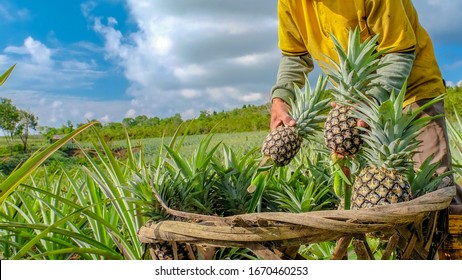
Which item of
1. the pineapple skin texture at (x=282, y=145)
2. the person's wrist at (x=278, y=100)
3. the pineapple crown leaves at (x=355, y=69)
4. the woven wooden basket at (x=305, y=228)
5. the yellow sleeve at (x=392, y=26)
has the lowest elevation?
the woven wooden basket at (x=305, y=228)

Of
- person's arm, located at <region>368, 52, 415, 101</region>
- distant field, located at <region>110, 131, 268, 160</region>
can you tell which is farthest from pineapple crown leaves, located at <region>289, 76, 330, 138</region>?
distant field, located at <region>110, 131, 268, 160</region>

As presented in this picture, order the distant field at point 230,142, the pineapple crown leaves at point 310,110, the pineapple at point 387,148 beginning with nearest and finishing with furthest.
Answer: the pineapple at point 387,148
the pineapple crown leaves at point 310,110
the distant field at point 230,142

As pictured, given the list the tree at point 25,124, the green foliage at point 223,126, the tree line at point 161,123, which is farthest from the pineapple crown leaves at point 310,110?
the tree at point 25,124

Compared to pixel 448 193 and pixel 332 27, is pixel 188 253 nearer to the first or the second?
pixel 448 193

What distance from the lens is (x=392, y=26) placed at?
54.9 inches

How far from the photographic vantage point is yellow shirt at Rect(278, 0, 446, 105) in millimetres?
1402

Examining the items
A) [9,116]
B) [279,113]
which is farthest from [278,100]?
[9,116]

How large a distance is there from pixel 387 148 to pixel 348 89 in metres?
0.19

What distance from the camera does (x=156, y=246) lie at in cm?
110

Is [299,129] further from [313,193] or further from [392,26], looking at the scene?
[392,26]

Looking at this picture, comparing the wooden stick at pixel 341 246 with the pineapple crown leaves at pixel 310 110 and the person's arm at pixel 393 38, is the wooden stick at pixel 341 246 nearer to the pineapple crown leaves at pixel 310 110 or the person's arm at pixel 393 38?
the pineapple crown leaves at pixel 310 110

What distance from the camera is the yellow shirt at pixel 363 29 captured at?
1402 millimetres

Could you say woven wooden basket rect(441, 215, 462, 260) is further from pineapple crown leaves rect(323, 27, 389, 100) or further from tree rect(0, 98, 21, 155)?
tree rect(0, 98, 21, 155)
